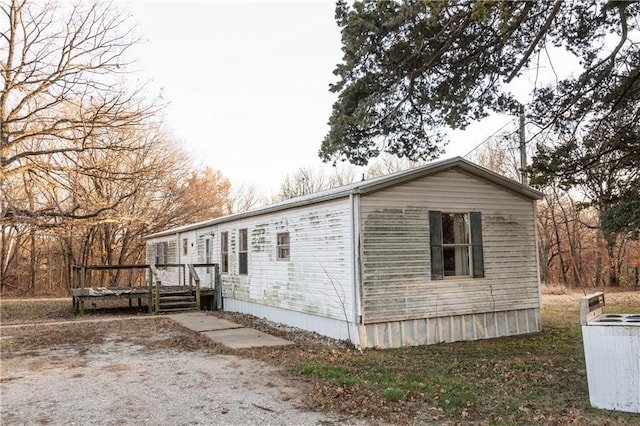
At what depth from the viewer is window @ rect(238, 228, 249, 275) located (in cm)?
1323

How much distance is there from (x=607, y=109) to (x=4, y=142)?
13402 mm

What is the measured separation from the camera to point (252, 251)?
1255 cm

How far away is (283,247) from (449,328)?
4120mm

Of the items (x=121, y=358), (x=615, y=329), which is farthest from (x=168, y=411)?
(x=615, y=329)

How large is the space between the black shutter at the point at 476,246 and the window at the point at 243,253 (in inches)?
251

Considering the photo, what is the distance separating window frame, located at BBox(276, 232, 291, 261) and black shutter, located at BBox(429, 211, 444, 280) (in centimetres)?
330

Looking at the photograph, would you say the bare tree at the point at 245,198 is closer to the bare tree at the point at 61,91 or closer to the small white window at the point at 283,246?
the bare tree at the point at 61,91

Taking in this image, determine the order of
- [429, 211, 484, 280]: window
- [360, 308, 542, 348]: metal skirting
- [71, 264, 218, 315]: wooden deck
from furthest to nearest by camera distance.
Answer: [71, 264, 218, 315]: wooden deck → [429, 211, 484, 280]: window → [360, 308, 542, 348]: metal skirting

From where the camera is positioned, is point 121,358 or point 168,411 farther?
point 121,358

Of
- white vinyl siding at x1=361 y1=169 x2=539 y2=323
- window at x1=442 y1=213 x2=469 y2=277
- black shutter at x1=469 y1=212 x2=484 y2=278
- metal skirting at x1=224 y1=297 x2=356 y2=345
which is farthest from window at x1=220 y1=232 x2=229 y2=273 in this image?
black shutter at x1=469 y1=212 x2=484 y2=278

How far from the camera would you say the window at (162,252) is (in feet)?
67.0

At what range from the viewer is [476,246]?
939cm

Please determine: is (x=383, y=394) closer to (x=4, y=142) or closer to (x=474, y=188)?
(x=474, y=188)

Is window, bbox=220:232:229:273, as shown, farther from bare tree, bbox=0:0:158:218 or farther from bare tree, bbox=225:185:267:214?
bare tree, bbox=225:185:267:214
